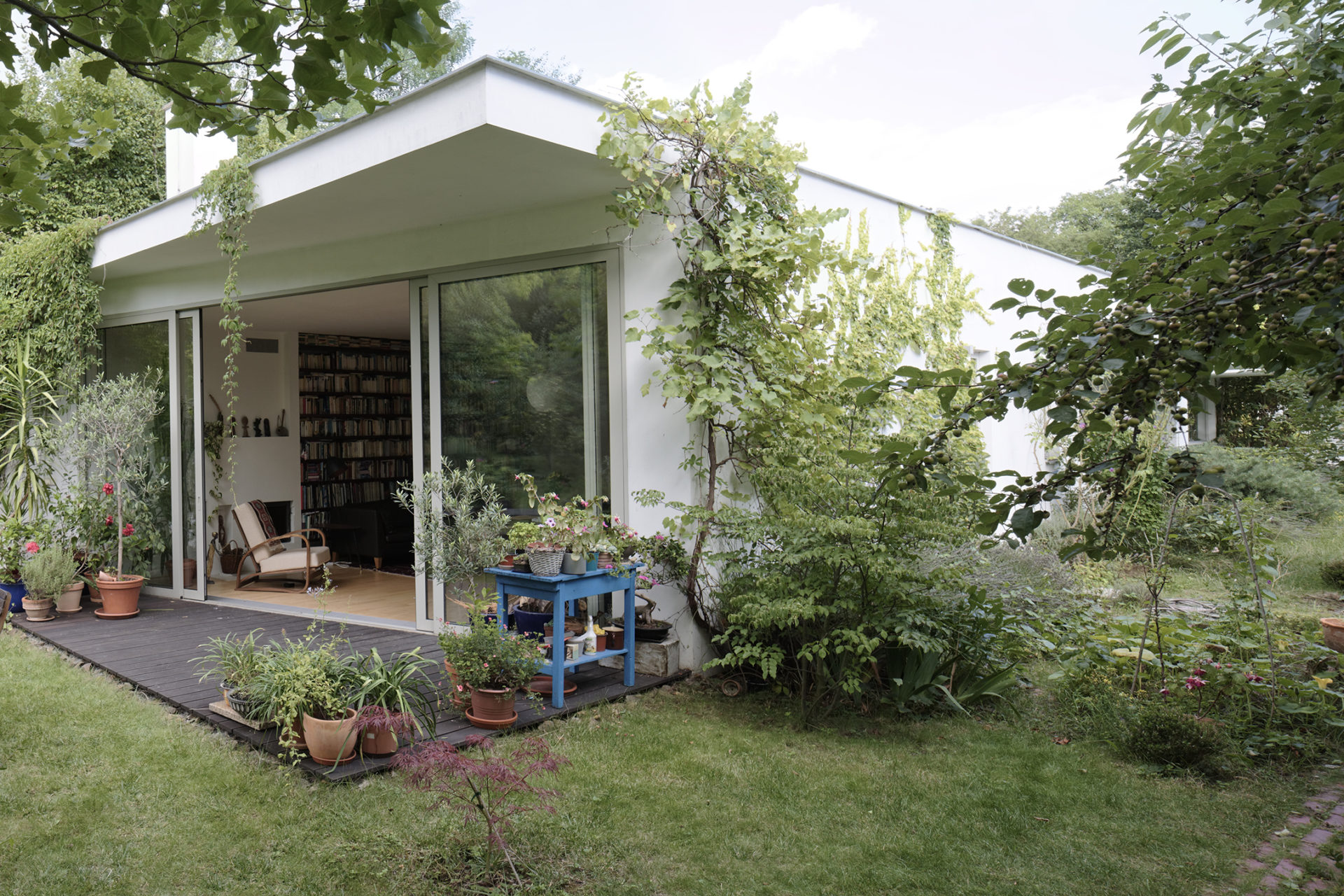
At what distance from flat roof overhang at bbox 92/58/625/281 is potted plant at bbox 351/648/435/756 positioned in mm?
2380

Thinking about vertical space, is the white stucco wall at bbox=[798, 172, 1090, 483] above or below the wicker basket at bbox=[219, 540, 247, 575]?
above

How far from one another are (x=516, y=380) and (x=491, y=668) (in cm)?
205

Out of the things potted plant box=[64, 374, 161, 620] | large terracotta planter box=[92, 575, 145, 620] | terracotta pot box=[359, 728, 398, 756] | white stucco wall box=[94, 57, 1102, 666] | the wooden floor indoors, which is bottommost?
the wooden floor indoors

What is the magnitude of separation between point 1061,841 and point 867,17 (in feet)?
126

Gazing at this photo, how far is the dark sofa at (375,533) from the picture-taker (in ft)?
28.8

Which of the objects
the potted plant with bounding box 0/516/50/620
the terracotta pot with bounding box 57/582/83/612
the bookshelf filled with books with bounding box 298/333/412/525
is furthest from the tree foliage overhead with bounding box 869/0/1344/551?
the bookshelf filled with books with bounding box 298/333/412/525

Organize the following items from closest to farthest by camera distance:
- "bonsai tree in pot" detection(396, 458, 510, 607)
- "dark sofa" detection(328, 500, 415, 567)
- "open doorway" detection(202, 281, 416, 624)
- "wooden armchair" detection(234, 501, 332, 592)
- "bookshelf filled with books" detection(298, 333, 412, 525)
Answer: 1. "bonsai tree in pot" detection(396, 458, 510, 607)
2. "wooden armchair" detection(234, 501, 332, 592)
3. "open doorway" detection(202, 281, 416, 624)
4. "dark sofa" detection(328, 500, 415, 567)
5. "bookshelf filled with books" detection(298, 333, 412, 525)

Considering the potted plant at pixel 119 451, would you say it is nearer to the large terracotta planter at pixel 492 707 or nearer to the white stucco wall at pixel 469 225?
the white stucco wall at pixel 469 225

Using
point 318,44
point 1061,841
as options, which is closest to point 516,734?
point 1061,841

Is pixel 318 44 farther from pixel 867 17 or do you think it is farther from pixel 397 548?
pixel 867 17

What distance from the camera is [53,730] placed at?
13.5 ft

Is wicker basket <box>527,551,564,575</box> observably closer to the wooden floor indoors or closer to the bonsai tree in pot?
the bonsai tree in pot

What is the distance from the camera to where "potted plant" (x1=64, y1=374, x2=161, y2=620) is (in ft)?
21.5

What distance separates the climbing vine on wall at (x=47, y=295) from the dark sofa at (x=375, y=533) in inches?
106
